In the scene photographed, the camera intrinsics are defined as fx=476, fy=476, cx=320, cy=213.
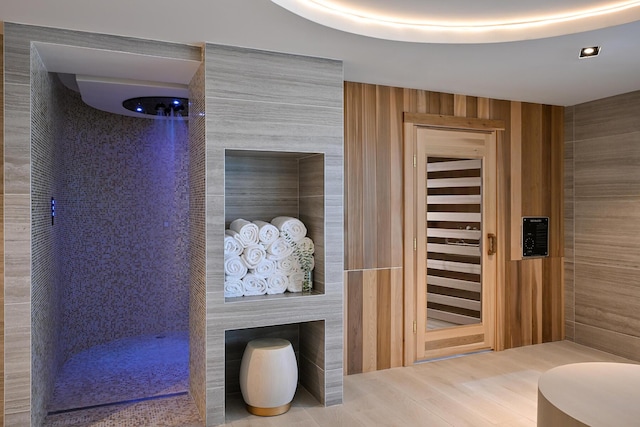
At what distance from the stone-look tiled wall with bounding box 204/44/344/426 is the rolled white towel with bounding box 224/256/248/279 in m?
0.15

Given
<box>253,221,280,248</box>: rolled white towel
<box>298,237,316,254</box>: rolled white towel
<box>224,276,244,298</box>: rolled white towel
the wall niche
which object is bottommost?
<box>224,276,244,298</box>: rolled white towel

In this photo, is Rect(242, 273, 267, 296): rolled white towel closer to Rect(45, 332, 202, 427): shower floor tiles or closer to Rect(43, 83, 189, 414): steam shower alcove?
Rect(45, 332, 202, 427): shower floor tiles

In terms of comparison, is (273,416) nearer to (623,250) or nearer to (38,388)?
(38,388)

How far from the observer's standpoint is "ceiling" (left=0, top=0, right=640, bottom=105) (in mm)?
2406

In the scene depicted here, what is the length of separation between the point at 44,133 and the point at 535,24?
3.12 meters

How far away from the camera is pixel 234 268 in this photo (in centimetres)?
307

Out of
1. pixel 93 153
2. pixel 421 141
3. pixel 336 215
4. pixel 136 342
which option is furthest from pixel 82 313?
pixel 421 141

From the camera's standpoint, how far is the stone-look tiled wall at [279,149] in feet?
9.48

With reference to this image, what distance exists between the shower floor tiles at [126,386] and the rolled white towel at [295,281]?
101cm

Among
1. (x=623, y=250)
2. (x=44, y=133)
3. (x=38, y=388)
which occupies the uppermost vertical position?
(x=44, y=133)


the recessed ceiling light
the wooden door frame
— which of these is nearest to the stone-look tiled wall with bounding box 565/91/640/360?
the recessed ceiling light

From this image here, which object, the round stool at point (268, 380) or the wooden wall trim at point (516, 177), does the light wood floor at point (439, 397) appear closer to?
the round stool at point (268, 380)

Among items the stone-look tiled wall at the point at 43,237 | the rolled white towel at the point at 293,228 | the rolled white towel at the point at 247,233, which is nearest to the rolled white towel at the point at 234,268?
the rolled white towel at the point at 247,233

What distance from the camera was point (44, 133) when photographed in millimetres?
3064
